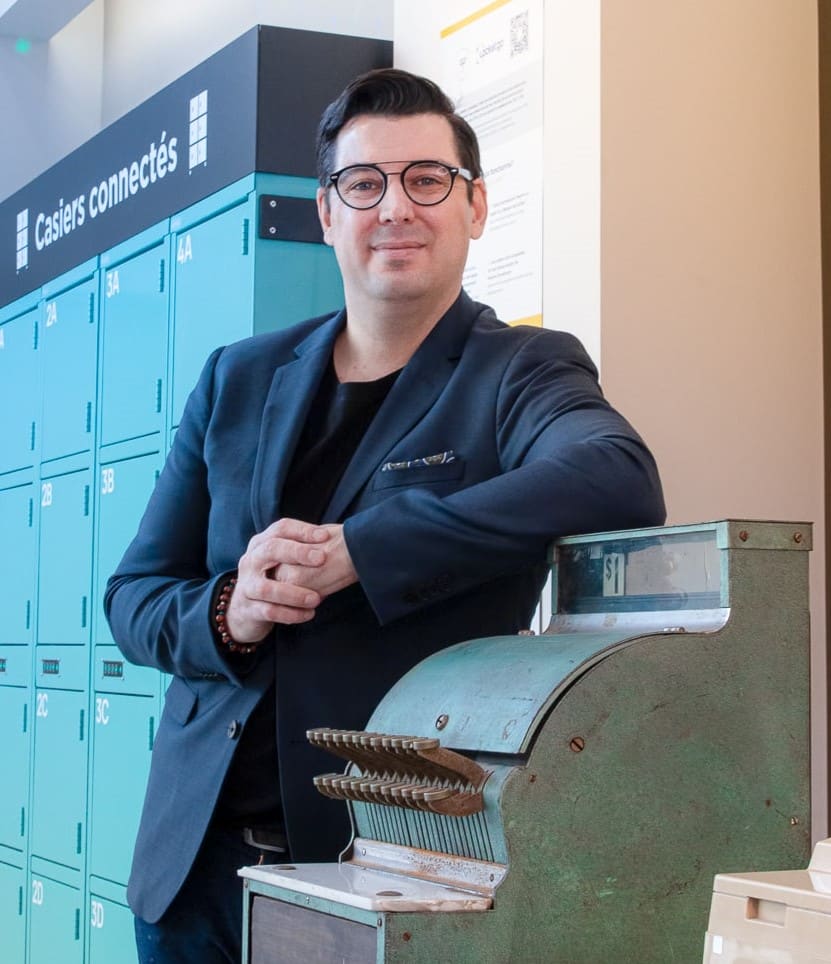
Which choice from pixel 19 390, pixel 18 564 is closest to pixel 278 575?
pixel 18 564

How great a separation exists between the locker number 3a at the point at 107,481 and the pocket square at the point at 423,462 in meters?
2.64

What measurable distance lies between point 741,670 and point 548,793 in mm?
215

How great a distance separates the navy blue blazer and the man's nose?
0.42ft

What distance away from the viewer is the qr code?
10.4 feet

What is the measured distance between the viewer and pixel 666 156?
295 centimetres

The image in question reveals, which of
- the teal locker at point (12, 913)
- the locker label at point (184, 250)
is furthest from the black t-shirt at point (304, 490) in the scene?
the teal locker at point (12, 913)

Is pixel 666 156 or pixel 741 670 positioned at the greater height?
→ pixel 666 156

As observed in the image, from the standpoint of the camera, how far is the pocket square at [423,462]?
1579 mm

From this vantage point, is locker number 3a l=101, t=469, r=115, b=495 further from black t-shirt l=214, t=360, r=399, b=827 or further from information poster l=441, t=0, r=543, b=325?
black t-shirt l=214, t=360, r=399, b=827

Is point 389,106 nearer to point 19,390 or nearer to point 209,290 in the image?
point 209,290

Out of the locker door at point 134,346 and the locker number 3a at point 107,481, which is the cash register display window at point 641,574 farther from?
the locker number 3a at point 107,481

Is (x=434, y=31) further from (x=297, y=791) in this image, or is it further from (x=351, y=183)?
(x=297, y=791)

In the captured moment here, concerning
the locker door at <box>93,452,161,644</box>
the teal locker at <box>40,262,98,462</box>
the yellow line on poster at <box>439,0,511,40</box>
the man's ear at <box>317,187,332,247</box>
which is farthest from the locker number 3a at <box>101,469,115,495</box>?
the man's ear at <box>317,187,332,247</box>

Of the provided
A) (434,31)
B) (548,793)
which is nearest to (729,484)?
(434,31)
